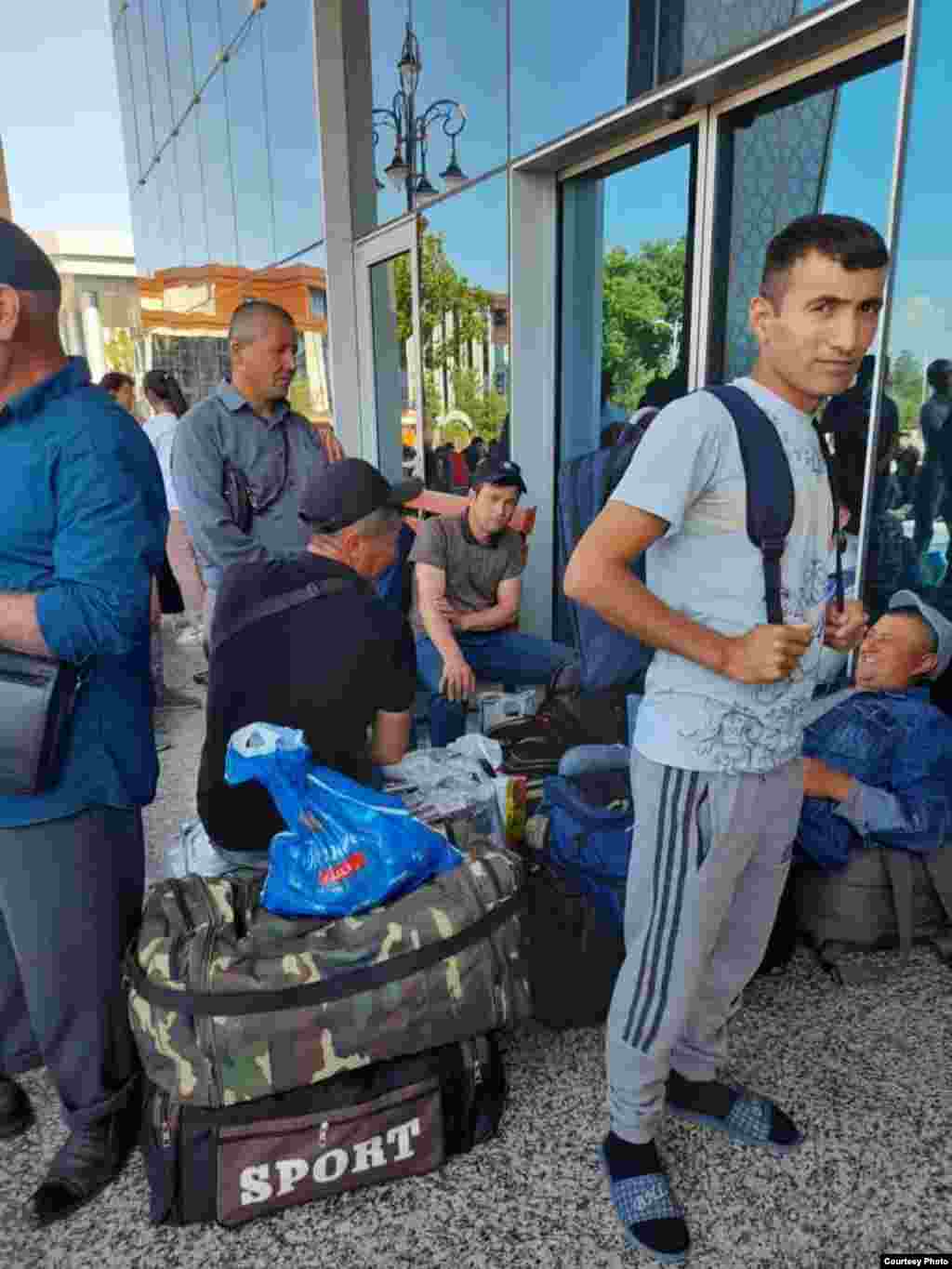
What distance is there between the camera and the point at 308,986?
159 centimetres

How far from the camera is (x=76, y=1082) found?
177 cm

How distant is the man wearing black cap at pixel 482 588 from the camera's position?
3.82m

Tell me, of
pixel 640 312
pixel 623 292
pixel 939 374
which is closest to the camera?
pixel 939 374

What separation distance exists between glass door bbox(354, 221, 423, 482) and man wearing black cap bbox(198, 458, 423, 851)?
4.34 m

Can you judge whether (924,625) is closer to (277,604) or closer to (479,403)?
(277,604)

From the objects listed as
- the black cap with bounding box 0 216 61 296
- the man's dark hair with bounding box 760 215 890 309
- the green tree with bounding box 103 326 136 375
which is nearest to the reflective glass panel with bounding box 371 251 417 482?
the black cap with bounding box 0 216 61 296

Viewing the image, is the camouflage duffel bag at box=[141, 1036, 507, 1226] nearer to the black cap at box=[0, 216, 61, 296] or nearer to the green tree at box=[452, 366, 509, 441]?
the black cap at box=[0, 216, 61, 296]

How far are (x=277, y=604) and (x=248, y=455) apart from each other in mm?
1518

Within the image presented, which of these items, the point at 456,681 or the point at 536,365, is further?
the point at 536,365

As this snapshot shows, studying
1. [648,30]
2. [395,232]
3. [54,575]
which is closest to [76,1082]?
[54,575]

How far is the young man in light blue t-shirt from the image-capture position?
135cm

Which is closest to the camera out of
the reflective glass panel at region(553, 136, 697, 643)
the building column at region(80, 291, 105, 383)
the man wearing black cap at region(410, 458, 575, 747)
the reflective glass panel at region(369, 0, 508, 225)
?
the reflective glass panel at region(553, 136, 697, 643)

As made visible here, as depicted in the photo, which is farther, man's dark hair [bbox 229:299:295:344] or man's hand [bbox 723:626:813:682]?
man's dark hair [bbox 229:299:295:344]

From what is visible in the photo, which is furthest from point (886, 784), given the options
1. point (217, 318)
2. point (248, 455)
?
point (217, 318)
